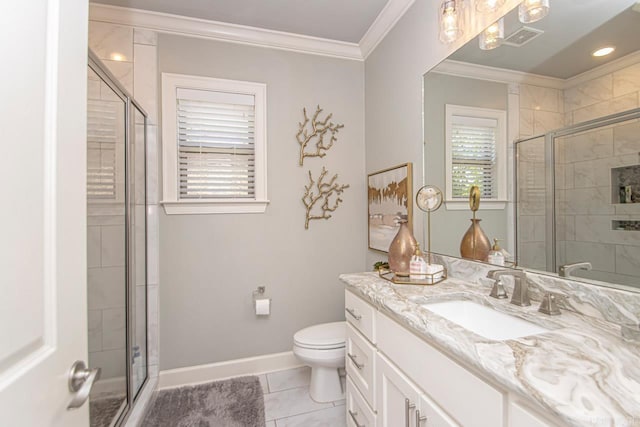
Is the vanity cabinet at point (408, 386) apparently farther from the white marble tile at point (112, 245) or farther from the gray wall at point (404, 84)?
the white marble tile at point (112, 245)

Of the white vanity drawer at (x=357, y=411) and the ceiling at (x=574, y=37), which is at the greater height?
the ceiling at (x=574, y=37)

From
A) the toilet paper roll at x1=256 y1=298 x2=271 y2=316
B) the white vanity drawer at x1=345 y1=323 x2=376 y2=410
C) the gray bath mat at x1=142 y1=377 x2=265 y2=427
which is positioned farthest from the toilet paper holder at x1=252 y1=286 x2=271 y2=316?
the white vanity drawer at x1=345 y1=323 x2=376 y2=410

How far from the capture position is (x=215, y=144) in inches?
89.4

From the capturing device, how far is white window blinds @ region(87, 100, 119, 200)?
4.62 feet

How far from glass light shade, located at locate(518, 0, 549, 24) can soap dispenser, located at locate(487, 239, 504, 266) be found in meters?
0.92

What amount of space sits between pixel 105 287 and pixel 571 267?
214 cm

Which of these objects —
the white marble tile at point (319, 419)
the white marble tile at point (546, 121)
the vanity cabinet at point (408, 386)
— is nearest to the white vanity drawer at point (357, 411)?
the vanity cabinet at point (408, 386)

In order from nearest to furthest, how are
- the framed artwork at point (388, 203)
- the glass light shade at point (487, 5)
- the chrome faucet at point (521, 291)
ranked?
1. the chrome faucet at point (521, 291)
2. the glass light shade at point (487, 5)
3. the framed artwork at point (388, 203)

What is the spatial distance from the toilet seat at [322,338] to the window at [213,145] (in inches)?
38.8

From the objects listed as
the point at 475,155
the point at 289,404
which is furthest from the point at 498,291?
the point at 289,404

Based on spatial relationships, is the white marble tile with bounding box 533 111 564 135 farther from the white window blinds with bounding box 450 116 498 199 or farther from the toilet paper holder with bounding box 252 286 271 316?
the toilet paper holder with bounding box 252 286 271 316

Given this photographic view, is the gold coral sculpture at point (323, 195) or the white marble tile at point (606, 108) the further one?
the gold coral sculpture at point (323, 195)

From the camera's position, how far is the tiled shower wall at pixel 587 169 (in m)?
0.90

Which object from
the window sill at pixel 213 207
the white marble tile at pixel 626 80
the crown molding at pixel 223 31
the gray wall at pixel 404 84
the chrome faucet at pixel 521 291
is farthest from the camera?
the window sill at pixel 213 207
